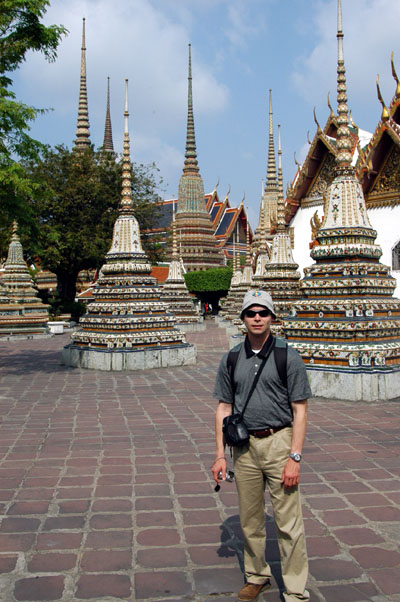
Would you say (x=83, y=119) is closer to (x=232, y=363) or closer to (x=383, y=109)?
(x=383, y=109)

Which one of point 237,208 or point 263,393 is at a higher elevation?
point 237,208

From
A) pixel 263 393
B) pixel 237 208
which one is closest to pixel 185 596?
pixel 263 393

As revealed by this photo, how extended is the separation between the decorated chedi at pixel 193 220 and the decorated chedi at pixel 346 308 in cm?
3311

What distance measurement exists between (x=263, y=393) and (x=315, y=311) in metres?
6.42

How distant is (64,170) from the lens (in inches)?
1199

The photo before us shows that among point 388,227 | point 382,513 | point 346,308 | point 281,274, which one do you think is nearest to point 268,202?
point 388,227

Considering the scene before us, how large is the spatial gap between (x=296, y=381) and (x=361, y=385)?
577 cm

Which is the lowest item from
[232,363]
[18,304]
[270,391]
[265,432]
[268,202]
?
[265,432]

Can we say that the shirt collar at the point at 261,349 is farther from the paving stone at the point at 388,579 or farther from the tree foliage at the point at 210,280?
the tree foliage at the point at 210,280

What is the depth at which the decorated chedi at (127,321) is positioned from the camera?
12453 millimetres

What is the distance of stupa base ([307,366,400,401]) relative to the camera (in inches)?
339

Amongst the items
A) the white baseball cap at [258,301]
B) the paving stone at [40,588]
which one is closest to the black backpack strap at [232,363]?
the white baseball cap at [258,301]

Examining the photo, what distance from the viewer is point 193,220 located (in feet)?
146

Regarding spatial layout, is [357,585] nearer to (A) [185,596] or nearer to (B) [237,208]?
(A) [185,596]
